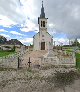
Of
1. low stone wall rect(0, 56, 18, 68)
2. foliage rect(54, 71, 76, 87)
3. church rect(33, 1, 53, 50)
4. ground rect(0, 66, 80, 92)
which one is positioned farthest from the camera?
church rect(33, 1, 53, 50)

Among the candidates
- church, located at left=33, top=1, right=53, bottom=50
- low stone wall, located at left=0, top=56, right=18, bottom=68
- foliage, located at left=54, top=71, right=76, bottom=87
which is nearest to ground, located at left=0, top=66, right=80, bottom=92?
foliage, located at left=54, top=71, right=76, bottom=87

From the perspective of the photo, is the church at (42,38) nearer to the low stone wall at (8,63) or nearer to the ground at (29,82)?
the low stone wall at (8,63)

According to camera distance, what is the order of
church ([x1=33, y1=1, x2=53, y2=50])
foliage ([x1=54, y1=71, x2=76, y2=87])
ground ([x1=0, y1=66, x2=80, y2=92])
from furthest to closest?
church ([x1=33, y1=1, x2=53, y2=50]), foliage ([x1=54, y1=71, x2=76, y2=87]), ground ([x1=0, y1=66, x2=80, y2=92])

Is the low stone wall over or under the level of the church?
under

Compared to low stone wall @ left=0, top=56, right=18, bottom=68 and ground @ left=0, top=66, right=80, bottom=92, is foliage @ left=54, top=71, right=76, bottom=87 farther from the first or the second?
low stone wall @ left=0, top=56, right=18, bottom=68

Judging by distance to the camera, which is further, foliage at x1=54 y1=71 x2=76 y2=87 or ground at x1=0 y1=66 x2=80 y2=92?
foliage at x1=54 y1=71 x2=76 y2=87

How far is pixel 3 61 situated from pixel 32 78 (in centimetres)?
598

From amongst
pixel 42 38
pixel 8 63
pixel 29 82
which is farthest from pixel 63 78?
pixel 42 38

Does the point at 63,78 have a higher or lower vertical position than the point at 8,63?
lower

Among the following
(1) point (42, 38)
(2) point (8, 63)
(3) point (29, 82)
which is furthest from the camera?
(1) point (42, 38)

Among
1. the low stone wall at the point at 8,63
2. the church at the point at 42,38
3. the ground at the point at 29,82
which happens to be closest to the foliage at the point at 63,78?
the ground at the point at 29,82

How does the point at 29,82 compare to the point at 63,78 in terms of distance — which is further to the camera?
the point at 63,78

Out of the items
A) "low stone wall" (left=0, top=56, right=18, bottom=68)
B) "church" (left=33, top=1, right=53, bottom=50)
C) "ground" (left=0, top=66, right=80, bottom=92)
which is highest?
"church" (left=33, top=1, right=53, bottom=50)

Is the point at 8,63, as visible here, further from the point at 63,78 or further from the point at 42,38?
the point at 42,38
